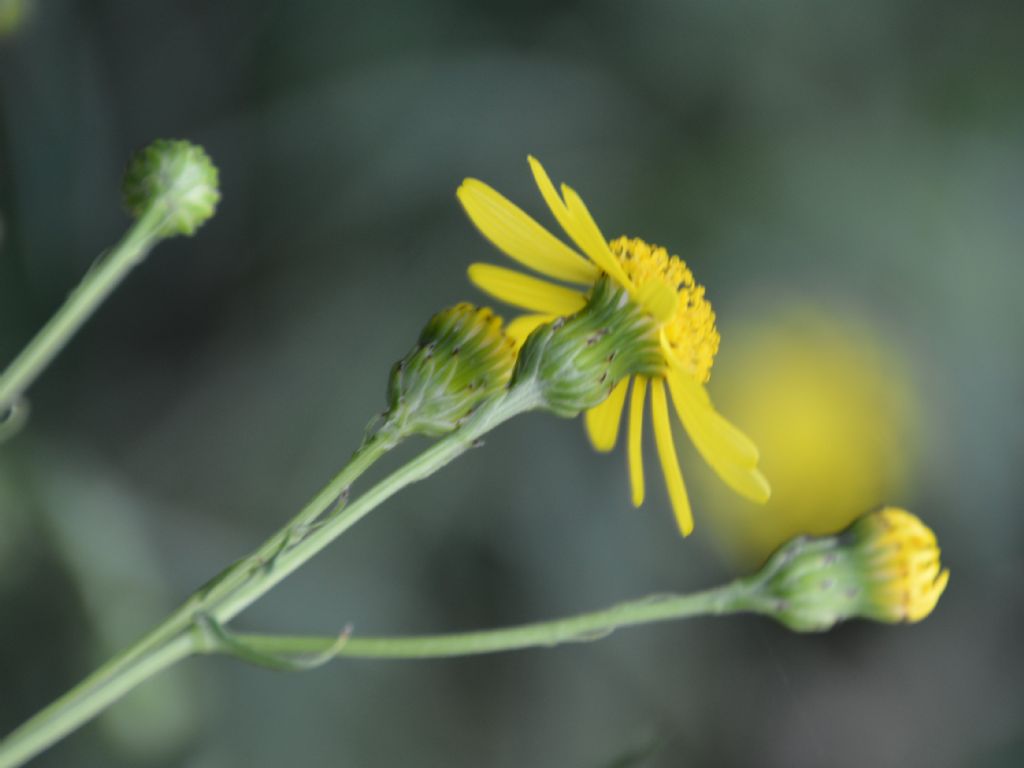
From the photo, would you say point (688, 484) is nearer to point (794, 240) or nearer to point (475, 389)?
point (794, 240)

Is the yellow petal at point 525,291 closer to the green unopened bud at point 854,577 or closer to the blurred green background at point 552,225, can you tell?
the green unopened bud at point 854,577

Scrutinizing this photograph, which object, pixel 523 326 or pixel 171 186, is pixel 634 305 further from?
pixel 171 186

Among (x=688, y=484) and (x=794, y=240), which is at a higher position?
(x=794, y=240)

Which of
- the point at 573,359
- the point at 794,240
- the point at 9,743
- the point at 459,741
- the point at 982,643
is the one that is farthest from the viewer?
the point at 982,643

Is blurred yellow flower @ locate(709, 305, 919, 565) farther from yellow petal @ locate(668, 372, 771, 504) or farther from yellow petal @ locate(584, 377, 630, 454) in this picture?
yellow petal @ locate(668, 372, 771, 504)

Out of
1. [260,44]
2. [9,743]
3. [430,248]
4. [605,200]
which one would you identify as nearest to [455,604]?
[430,248]

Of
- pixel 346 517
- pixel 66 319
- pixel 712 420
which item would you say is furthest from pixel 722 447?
pixel 66 319

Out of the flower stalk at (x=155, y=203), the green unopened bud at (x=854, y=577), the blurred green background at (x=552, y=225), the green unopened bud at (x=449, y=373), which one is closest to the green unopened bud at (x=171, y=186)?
the flower stalk at (x=155, y=203)
